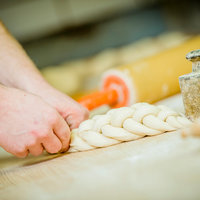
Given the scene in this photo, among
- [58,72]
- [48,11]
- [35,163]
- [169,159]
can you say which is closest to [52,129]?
[35,163]

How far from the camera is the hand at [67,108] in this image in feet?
4.33

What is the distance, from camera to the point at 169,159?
84cm

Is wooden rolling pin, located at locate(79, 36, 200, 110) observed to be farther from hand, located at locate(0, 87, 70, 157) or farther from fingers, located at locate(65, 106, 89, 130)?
hand, located at locate(0, 87, 70, 157)

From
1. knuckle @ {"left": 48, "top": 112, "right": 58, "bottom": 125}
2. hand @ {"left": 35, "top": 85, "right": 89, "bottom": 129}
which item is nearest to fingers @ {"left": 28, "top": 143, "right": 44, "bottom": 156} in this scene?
knuckle @ {"left": 48, "top": 112, "right": 58, "bottom": 125}

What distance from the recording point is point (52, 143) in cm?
115

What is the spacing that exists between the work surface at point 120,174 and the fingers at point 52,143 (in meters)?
0.05

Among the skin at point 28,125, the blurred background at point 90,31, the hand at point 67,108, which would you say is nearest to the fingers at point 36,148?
the skin at point 28,125

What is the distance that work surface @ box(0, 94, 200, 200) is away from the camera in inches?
27.7

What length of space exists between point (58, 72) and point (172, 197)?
2.73 m

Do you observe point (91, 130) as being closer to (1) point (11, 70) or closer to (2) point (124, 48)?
(1) point (11, 70)

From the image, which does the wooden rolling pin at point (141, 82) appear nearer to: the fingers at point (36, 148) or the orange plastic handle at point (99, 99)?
the orange plastic handle at point (99, 99)

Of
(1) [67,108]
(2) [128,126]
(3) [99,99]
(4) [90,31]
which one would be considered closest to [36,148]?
(1) [67,108]

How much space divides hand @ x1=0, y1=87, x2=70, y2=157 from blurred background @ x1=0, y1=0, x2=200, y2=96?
2.01m

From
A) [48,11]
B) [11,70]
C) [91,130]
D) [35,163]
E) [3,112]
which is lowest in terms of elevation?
[35,163]
